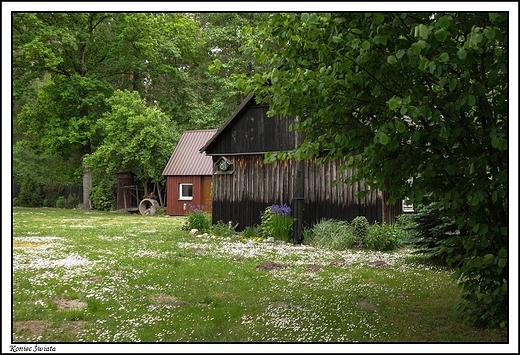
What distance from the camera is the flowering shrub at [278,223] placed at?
51.1 ft

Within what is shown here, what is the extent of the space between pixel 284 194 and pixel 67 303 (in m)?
10.7

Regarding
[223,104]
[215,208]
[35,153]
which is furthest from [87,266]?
[35,153]

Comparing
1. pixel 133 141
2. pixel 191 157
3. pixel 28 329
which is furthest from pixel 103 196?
pixel 28 329

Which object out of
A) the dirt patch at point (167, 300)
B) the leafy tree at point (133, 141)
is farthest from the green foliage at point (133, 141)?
the dirt patch at point (167, 300)

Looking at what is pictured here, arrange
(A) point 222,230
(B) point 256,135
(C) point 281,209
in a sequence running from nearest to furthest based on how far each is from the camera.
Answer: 1. (C) point 281,209
2. (A) point 222,230
3. (B) point 256,135

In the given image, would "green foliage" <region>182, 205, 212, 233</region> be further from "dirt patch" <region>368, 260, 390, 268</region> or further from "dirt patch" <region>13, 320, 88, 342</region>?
"dirt patch" <region>13, 320, 88, 342</region>

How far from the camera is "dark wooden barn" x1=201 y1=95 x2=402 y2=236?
15.5 meters

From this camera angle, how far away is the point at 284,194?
16781 mm

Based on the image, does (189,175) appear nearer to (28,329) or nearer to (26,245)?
→ (26,245)

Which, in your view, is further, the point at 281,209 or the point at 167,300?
the point at 281,209

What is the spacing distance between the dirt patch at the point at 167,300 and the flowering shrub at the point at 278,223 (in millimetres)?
8437

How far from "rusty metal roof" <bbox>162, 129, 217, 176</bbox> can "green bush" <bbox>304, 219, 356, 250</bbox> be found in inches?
550

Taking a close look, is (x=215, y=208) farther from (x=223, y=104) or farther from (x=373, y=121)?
(x=223, y=104)

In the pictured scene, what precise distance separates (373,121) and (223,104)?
1223 inches
